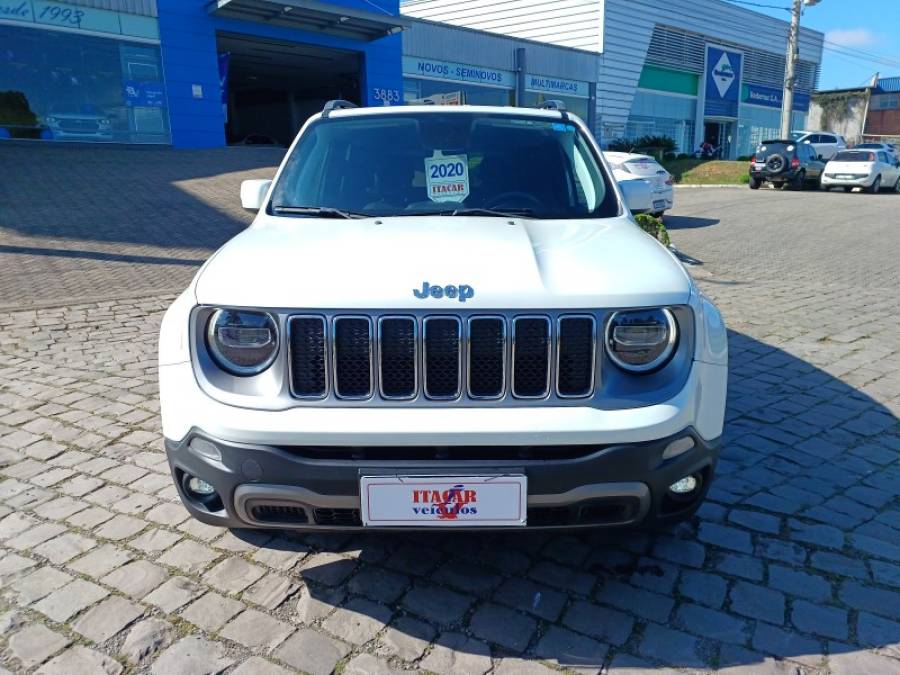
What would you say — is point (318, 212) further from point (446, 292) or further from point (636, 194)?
point (636, 194)

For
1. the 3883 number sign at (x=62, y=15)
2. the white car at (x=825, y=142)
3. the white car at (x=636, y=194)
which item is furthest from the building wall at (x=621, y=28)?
the white car at (x=636, y=194)

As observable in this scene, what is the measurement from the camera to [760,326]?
21.3 ft

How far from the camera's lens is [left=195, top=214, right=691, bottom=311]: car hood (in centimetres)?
222

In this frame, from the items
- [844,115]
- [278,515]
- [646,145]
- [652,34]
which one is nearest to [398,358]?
[278,515]

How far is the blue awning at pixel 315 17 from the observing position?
836 inches

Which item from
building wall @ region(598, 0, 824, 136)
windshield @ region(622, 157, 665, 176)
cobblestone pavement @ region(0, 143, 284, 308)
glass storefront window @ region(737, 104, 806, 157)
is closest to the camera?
cobblestone pavement @ region(0, 143, 284, 308)

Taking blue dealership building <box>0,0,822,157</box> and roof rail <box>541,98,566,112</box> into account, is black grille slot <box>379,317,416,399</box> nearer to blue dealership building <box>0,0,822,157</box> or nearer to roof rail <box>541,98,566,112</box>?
roof rail <box>541,98,566,112</box>

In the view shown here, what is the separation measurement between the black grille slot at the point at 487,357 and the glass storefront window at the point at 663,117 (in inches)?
1442

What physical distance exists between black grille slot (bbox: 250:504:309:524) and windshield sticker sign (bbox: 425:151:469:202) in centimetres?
164

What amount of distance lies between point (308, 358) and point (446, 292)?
514mm

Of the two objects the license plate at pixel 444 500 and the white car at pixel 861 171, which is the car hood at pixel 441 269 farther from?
the white car at pixel 861 171

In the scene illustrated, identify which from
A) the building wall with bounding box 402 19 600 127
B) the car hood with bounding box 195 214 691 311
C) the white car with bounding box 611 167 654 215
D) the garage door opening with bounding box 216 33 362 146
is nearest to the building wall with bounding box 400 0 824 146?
the building wall with bounding box 402 19 600 127

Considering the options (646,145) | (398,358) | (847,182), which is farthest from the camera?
(646,145)

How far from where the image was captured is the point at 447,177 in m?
3.35
